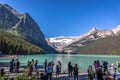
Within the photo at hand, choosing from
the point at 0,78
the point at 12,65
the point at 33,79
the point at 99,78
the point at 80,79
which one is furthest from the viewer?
the point at 12,65

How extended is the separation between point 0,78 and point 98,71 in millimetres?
13760

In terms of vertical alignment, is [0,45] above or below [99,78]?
above

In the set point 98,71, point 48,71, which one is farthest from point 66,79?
point 98,71

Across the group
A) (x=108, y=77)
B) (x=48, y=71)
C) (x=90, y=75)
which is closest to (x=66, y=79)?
(x=48, y=71)

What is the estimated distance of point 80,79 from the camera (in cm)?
3703

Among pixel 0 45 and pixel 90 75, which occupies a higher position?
pixel 0 45

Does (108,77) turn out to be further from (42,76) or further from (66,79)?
(66,79)

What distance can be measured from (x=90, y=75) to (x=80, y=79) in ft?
25.2

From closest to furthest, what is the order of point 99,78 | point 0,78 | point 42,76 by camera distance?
point 0,78 → point 42,76 → point 99,78

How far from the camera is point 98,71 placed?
27391mm

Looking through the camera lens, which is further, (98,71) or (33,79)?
(98,71)

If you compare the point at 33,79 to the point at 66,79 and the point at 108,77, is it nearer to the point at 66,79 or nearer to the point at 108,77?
the point at 108,77

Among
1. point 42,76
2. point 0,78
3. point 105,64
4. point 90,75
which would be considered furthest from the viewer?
point 105,64

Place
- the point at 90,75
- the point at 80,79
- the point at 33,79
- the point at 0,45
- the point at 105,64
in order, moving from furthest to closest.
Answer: the point at 0,45 < the point at 105,64 < the point at 80,79 < the point at 90,75 < the point at 33,79
